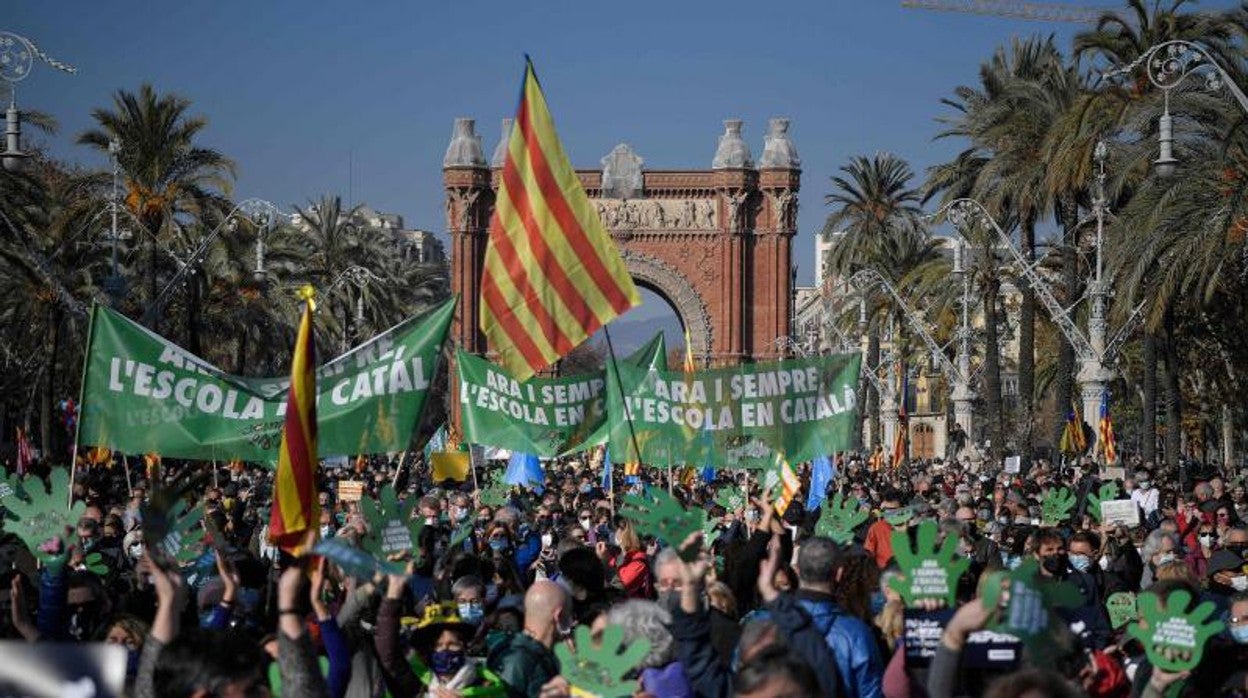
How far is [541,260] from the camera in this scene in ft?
41.3

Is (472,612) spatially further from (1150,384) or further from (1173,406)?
(1173,406)

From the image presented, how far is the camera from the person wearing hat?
682 cm

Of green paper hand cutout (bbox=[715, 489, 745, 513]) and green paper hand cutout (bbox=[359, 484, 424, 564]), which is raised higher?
green paper hand cutout (bbox=[715, 489, 745, 513])

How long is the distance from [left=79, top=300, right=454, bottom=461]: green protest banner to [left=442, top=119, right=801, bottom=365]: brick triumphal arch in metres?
61.8

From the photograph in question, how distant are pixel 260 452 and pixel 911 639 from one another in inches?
282

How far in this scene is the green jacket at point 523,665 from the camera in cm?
696

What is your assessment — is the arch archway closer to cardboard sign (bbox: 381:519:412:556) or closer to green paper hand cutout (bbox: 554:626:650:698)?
cardboard sign (bbox: 381:519:412:556)

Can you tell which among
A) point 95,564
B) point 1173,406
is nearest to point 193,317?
point 1173,406

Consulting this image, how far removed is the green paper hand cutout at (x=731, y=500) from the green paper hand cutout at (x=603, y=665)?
36.0ft

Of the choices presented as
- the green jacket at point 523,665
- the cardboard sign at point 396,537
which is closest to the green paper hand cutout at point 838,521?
the cardboard sign at point 396,537

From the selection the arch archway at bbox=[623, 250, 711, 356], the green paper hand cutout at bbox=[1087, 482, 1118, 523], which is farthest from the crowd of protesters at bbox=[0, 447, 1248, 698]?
the arch archway at bbox=[623, 250, 711, 356]

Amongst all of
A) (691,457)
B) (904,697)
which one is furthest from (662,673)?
(691,457)

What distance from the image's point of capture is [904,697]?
6.52 metres

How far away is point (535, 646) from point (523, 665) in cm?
11
